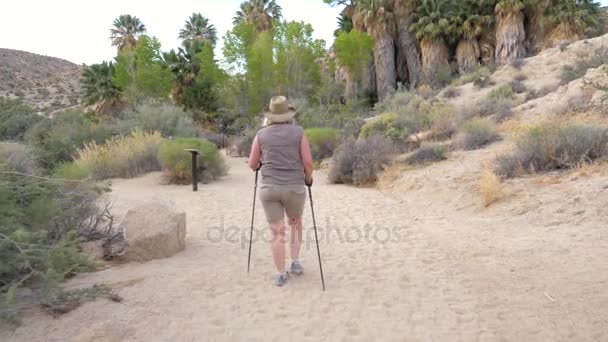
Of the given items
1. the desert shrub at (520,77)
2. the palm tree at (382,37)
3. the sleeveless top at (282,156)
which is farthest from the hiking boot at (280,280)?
the palm tree at (382,37)

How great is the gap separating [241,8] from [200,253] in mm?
43615

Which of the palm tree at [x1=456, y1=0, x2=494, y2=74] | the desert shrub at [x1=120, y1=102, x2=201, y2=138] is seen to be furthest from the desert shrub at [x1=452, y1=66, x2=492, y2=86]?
the desert shrub at [x1=120, y1=102, x2=201, y2=138]

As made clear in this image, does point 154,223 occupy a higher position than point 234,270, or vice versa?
point 154,223

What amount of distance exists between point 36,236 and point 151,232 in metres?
1.99

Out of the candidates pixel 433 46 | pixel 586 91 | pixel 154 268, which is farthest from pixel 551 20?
pixel 154 268

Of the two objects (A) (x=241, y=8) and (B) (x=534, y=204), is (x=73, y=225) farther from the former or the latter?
(A) (x=241, y=8)

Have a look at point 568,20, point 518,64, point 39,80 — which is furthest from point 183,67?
point 39,80

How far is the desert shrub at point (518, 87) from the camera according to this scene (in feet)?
70.8

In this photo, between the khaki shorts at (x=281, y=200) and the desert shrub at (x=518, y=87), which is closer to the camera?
the khaki shorts at (x=281, y=200)

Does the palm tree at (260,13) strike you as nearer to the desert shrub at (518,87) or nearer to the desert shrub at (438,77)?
the desert shrub at (438,77)

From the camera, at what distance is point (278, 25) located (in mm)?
33250

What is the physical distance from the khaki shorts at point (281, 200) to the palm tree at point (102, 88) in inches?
1308

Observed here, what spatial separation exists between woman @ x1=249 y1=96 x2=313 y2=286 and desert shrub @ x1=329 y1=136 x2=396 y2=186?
7.69 m

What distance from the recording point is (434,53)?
32.2 metres
